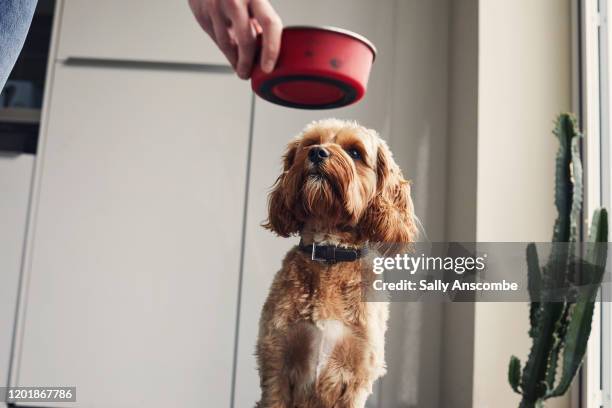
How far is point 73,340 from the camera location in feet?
4.80

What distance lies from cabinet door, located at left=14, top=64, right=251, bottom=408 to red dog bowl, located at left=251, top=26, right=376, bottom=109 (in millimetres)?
736

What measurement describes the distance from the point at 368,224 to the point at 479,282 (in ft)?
1.24

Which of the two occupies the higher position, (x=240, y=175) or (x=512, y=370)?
(x=240, y=175)

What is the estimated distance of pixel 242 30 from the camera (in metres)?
0.62

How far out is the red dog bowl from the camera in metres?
0.73

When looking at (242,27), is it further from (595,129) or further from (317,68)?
(595,129)

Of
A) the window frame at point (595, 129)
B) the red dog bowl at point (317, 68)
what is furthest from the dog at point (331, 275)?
the window frame at point (595, 129)

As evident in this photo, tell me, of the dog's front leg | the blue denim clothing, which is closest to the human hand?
the blue denim clothing

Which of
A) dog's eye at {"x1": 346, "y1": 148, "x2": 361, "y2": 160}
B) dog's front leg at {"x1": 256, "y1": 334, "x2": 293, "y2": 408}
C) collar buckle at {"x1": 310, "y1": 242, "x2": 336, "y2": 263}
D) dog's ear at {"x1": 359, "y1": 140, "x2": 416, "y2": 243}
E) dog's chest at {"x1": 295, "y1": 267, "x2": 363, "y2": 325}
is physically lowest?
dog's front leg at {"x1": 256, "y1": 334, "x2": 293, "y2": 408}

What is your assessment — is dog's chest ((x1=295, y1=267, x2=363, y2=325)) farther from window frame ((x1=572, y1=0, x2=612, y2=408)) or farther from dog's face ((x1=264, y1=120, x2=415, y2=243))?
window frame ((x1=572, y1=0, x2=612, y2=408))

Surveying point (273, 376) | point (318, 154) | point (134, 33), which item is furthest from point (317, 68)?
point (134, 33)

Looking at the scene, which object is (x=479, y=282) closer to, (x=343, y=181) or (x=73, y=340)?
(x=343, y=181)

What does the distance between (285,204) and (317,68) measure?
1.50 feet

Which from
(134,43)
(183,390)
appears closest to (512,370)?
(183,390)
